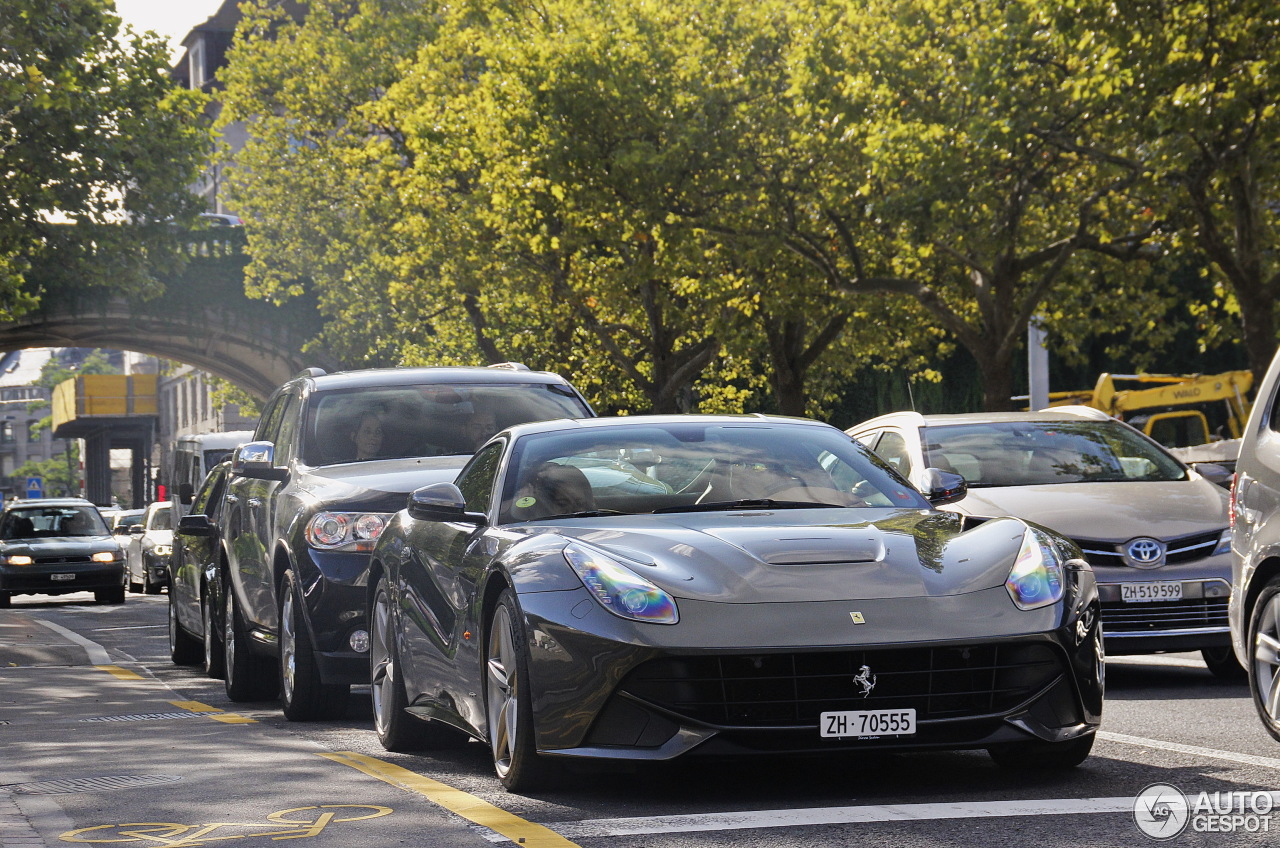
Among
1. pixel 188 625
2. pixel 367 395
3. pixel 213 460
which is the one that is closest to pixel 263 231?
pixel 213 460

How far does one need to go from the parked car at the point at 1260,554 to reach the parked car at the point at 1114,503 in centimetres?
186

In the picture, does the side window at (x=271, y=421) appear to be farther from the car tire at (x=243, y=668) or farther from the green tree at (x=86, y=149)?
the green tree at (x=86, y=149)

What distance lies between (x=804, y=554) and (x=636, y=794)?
102cm

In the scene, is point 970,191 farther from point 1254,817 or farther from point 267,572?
point 1254,817

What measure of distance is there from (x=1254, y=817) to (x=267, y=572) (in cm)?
668

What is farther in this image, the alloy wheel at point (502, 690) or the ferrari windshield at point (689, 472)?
the ferrari windshield at point (689, 472)

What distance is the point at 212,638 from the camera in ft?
45.4

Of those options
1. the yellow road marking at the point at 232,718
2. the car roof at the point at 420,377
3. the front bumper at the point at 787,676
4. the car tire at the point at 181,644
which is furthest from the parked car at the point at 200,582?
the front bumper at the point at 787,676

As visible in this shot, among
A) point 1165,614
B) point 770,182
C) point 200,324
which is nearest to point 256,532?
point 1165,614

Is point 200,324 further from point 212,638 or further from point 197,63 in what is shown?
point 212,638

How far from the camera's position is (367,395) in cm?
1166

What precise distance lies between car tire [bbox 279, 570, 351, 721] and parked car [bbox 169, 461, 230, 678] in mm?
2394

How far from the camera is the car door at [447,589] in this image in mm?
7391

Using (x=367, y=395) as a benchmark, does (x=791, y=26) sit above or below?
above
